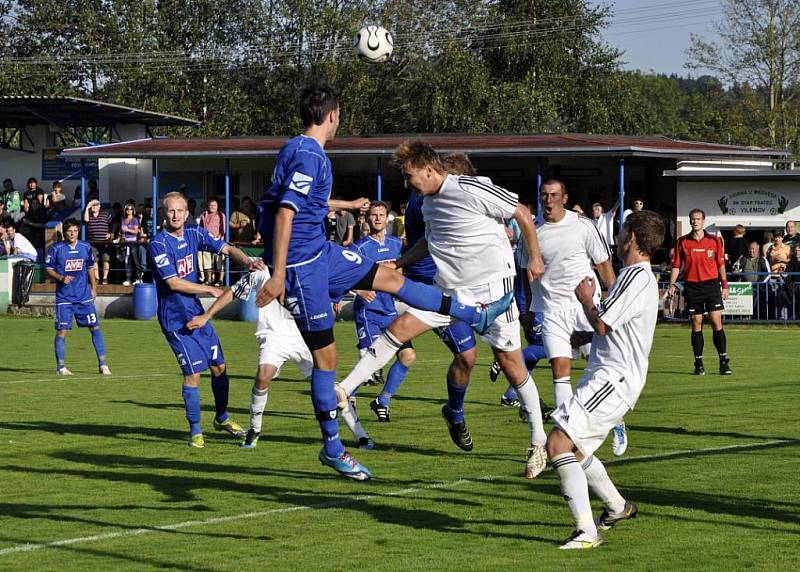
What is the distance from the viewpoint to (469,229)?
28.7 ft

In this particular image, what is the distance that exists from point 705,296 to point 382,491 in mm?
9879

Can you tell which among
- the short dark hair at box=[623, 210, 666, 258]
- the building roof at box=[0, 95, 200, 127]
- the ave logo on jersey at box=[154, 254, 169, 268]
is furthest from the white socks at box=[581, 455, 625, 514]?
the building roof at box=[0, 95, 200, 127]

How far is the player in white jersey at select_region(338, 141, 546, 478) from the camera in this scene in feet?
28.1

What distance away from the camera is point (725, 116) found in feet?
211

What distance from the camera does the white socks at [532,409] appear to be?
893cm

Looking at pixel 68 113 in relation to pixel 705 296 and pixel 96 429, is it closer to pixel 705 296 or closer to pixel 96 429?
pixel 705 296

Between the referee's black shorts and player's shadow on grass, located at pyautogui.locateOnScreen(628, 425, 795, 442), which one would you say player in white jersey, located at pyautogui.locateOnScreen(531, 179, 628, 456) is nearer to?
player's shadow on grass, located at pyautogui.locateOnScreen(628, 425, 795, 442)

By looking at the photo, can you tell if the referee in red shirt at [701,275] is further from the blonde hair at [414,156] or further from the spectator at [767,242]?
the spectator at [767,242]

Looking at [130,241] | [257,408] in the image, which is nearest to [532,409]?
[257,408]

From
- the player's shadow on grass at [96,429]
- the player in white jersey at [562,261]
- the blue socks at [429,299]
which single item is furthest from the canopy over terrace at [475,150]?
the blue socks at [429,299]

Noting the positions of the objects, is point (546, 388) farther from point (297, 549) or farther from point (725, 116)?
point (725, 116)

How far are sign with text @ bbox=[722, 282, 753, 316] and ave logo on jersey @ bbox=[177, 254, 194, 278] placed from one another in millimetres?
17636

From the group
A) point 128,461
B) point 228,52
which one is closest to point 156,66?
point 228,52

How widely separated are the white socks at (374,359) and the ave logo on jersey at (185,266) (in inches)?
73.6
